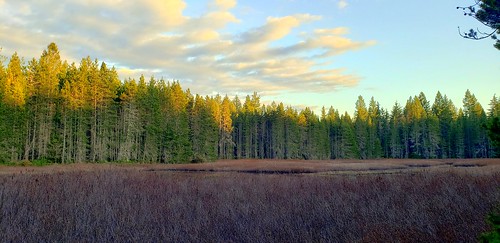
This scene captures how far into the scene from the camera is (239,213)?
926 centimetres

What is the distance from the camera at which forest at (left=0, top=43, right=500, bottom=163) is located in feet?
147

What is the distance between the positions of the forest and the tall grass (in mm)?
4039

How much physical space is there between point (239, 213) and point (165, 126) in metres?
51.9

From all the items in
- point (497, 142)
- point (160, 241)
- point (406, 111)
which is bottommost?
point (160, 241)

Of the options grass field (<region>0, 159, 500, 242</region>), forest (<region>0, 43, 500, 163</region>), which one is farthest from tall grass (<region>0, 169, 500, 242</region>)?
forest (<region>0, 43, 500, 163</region>)

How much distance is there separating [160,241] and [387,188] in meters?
8.59

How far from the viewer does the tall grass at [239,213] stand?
6.80m

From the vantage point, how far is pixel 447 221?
22.9ft

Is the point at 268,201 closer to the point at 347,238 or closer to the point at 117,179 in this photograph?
the point at 347,238

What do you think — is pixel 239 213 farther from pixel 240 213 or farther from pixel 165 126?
pixel 165 126

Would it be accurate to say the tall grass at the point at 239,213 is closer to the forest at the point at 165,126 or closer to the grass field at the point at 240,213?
the grass field at the point at 240,213

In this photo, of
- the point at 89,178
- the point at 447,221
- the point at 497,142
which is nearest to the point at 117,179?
the point at 89,178

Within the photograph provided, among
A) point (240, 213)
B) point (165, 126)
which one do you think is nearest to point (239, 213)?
point (240, 213)

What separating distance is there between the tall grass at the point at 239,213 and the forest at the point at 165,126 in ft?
13.3
